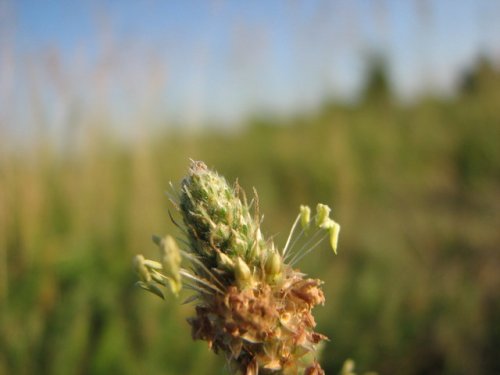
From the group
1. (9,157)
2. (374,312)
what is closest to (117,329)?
(374,312)

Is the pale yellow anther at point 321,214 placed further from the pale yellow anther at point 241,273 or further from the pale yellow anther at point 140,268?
the pale yellow anther at point 140,268

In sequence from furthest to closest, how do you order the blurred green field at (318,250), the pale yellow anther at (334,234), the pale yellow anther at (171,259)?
the blurred green field at (318,250), the pale yellow anther at (334,234), the pale yellow anther at (171,259)

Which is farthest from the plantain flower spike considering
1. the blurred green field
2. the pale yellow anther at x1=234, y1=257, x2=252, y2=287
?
the blurred green field

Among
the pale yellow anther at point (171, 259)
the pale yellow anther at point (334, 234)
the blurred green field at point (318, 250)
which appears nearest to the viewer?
the pale yellow anther at point (171, 259)

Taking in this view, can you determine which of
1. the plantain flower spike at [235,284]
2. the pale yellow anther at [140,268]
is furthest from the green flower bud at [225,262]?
the pale yellow anther at [140,268]

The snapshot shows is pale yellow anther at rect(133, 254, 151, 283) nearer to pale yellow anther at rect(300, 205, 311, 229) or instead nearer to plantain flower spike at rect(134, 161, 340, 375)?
plantain flower spike at rect(134, 161, 340, 375)

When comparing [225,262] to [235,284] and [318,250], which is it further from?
[318,250]
